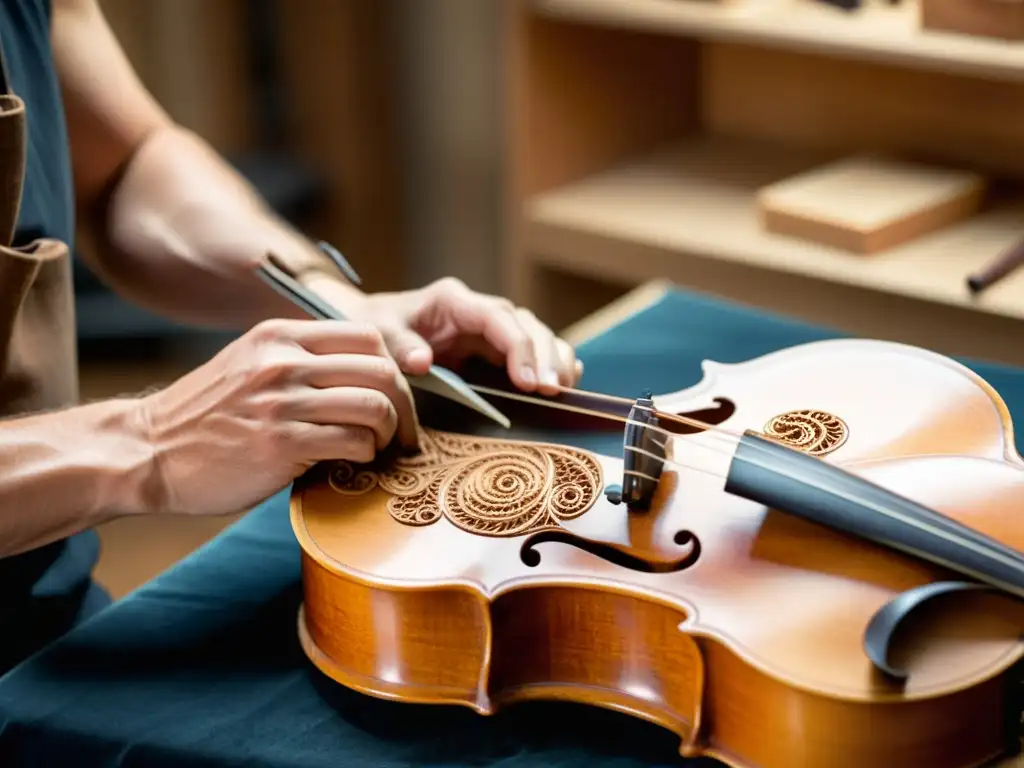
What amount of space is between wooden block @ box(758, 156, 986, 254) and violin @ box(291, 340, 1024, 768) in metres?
0.67

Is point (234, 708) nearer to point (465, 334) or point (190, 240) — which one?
point (465, 334)

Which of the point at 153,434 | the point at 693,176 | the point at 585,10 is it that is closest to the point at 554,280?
the point at 693,176

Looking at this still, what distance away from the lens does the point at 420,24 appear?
2824 millimetres

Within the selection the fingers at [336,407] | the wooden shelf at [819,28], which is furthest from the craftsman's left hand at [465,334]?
the wooden shelf at [819,28]

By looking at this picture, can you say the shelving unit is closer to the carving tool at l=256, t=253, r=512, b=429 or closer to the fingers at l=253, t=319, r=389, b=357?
the carving tool at l=256, t=253, r=512, b=429

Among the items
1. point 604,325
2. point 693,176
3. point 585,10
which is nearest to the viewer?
point 604,325

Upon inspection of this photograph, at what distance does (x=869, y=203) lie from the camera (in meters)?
1.63

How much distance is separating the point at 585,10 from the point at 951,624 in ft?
4.31

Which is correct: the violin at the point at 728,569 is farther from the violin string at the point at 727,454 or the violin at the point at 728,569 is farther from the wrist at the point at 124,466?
the wrist at the point at 124,466

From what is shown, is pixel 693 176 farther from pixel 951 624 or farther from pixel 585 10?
pixel 951 624

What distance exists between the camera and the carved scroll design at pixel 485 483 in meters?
0.84

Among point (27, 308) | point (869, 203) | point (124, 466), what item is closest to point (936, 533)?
point (124, 466)

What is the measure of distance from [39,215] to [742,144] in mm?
1262

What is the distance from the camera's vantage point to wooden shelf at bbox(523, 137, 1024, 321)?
1.53 metres
